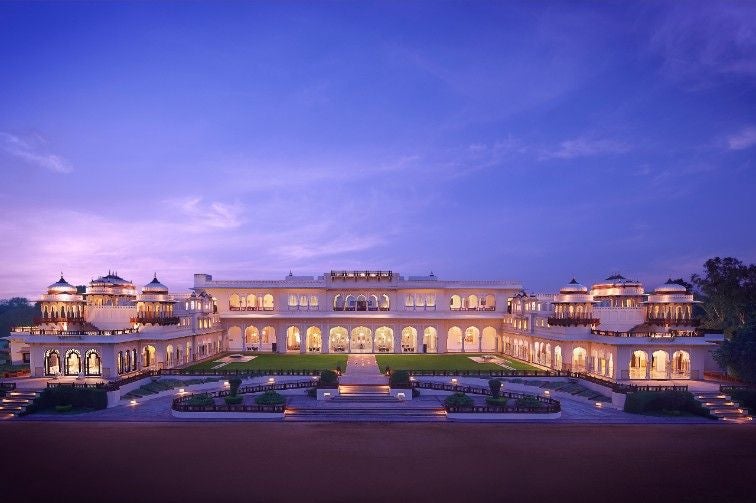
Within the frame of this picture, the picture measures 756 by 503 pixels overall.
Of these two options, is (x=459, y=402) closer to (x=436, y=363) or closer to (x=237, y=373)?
(x=237, y=373)

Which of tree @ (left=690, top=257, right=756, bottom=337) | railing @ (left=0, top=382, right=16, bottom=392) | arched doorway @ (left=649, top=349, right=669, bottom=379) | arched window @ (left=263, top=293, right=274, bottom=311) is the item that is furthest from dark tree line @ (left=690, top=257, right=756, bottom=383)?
railing @ (left=0, top=382, right=16, bottom=392)

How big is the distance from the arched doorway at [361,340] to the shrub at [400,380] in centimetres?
2468

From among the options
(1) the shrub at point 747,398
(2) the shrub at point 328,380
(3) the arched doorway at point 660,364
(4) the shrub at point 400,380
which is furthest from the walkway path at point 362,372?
(1) the shrub at point 747,398

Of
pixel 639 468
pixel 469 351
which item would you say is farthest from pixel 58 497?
pixel 469 351

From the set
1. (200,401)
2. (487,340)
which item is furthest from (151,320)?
(487,340)

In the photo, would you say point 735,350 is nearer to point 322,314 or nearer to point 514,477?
point 514,477

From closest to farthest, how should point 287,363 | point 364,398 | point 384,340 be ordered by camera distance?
point 364,398 < point 287,363 < point 384,340

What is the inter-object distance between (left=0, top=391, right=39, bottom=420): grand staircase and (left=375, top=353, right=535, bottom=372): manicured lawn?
24499 millimetres

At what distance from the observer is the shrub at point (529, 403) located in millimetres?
29572

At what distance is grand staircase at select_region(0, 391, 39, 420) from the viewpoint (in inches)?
1150

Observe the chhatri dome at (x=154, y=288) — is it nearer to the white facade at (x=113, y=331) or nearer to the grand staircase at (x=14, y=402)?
the white facade at (x=113, y=331)

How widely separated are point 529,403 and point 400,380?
8.40 m

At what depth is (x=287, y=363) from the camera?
48.7 m

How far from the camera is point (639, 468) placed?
67.3 ft
